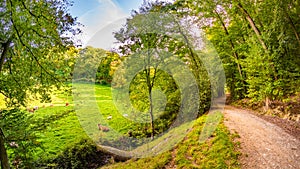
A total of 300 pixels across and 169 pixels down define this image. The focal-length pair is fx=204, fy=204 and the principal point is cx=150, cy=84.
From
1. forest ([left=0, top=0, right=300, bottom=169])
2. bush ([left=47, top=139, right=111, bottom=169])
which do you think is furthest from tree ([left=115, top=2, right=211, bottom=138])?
bush ([left=47, top=139, right=111, bottom=169])

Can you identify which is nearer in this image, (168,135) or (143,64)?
(143,64)

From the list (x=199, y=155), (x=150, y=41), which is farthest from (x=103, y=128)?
(x=199, y=155)

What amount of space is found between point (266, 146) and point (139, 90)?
8.83 feet

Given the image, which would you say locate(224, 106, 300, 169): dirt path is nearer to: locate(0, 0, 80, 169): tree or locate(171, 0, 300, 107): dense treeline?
locate(171, 0, 300, 107): dense treeline

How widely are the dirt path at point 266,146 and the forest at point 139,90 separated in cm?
11

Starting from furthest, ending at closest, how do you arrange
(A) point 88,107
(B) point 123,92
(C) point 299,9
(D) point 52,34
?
(A) point 88,107, (B) point 123,92, (C) point 299,9, (D) point 52,34

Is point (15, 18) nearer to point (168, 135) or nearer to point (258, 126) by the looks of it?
point (168, 135)

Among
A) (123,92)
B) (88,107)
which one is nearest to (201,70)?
(123,92)

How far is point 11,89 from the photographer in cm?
269

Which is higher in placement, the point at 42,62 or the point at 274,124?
the point at 42,62

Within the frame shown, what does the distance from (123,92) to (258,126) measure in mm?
3135

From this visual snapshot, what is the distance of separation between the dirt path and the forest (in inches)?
4.4

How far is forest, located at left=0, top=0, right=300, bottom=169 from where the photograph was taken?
2742 millimetres

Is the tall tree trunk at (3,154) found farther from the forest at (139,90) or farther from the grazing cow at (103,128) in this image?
the grazing cow at (103,128)
